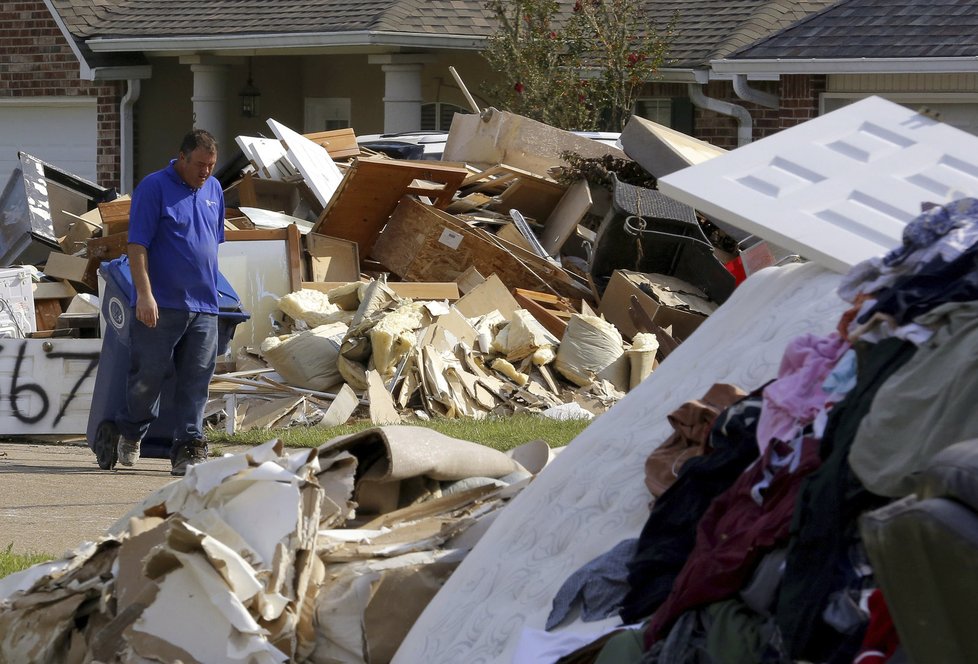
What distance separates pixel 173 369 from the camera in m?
7.56

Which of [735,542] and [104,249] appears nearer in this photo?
[735,542]

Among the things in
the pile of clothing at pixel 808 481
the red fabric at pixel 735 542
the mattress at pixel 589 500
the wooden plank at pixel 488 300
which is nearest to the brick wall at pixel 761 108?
the wooden plank at pixel 488 300

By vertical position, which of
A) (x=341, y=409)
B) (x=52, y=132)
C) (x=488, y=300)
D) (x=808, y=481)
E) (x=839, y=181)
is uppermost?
(x=839, y=181)

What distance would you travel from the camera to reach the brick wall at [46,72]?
1900cm

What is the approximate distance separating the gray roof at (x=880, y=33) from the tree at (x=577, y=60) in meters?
→ 1.42

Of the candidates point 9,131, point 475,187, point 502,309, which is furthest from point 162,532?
point 9,131

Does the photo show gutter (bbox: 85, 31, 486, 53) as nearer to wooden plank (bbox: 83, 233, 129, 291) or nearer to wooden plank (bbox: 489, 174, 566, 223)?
wooden plank (bbox: 489, 174, 566, 223)

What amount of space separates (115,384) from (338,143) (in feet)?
21.4

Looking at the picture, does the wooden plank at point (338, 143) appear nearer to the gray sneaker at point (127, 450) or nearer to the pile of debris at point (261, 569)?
the gray sneaker at point (127, 450)

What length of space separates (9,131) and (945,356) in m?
19.1

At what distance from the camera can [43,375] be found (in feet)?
30.0

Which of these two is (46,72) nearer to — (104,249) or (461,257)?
(104,249)

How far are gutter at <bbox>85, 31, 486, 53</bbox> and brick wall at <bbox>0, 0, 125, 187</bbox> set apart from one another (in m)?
0.68

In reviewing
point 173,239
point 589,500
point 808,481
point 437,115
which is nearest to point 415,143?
point 437,115
